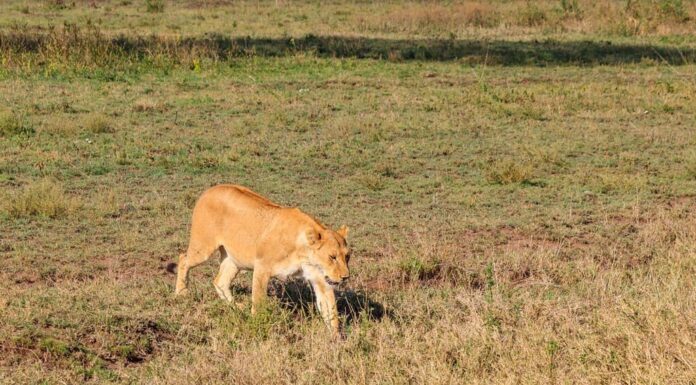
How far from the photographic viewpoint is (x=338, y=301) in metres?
7.45

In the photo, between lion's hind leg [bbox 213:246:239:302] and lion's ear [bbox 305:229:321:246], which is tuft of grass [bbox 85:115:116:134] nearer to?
lion's hind leg [bbox 213:246:239:302]

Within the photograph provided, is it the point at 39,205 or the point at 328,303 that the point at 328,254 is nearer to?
the point at 328,303

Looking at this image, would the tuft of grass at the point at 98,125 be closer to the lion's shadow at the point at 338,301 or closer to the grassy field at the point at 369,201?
the grassy field at the point at 369,201

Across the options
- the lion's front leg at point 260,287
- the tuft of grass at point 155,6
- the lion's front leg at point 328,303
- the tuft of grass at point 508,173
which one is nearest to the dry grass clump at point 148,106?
the tuft of grass at point 508,173

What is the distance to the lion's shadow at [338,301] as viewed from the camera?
280 inches

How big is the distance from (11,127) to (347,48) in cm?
985

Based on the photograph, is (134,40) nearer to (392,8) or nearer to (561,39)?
(561,39)

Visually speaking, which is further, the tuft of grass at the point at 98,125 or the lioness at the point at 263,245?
the tuft of grass at the point at 98,125

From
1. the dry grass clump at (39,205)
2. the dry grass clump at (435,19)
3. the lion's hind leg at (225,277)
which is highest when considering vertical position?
the lion's hind leg at (225,277)

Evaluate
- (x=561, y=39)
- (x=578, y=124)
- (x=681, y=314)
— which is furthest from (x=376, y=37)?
(x=681, y=314)

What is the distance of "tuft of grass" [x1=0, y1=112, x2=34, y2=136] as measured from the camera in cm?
1307

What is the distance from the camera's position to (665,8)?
1091 inches

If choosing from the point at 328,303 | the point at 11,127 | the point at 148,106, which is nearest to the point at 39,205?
the point at 11,127

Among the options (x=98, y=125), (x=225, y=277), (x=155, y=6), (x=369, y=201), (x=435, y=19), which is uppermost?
(x=225, y=277)
